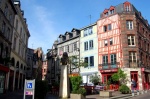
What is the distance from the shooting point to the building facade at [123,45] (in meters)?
26.0

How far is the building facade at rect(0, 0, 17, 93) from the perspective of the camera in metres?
19.8

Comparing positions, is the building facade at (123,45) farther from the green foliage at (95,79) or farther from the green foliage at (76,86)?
the green foliage at (76,86)

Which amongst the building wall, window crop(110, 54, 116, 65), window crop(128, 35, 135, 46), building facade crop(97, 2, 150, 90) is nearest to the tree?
building facade crop(97, 2, 150, 90)

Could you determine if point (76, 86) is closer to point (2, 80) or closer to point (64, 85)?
point (64, 85)

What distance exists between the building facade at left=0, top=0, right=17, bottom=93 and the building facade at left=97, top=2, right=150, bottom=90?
46.6ft

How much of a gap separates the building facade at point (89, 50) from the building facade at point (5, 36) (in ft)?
44.2

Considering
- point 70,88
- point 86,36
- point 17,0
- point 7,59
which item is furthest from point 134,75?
point 17,0

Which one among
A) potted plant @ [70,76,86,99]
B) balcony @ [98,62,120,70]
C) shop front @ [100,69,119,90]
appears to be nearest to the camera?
potted plant @ [70,76,86,99]

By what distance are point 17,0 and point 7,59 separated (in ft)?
41.1

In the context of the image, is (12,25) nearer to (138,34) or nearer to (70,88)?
(70,88)

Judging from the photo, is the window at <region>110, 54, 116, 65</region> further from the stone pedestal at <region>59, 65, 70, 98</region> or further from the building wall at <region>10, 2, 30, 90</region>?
the stone pedestal at <region>59, 65, 70, 98</region>

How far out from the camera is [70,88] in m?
14.3

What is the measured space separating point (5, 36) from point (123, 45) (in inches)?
647

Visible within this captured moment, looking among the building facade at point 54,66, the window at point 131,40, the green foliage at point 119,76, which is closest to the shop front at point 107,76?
the green foliage at point 119,76
